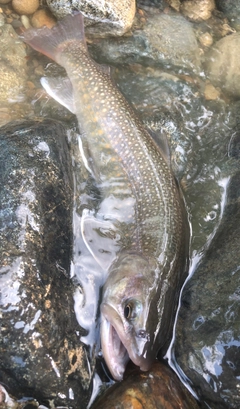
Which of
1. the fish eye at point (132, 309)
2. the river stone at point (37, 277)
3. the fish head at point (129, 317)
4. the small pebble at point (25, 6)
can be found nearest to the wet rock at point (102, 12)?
the small pebble at point (25, 6)

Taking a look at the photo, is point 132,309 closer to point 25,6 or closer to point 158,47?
point 158,47

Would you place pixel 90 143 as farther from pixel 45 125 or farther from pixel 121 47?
pixel 121 47

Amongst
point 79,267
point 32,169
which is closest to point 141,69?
point 32,169

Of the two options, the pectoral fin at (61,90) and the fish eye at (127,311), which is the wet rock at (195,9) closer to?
the pectoral fin at (61,90)

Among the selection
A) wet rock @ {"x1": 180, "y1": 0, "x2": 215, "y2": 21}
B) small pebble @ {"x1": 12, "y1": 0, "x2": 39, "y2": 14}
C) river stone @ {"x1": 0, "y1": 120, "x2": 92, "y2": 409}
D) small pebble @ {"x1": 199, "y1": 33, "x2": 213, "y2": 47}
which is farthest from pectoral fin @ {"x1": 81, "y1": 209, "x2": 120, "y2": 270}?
wet rock @ {"x1": 180, "y1": 0, "x2": 215, "y2": 21}

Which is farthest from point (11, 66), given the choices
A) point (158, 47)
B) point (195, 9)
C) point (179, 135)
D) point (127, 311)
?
point (127, 311)

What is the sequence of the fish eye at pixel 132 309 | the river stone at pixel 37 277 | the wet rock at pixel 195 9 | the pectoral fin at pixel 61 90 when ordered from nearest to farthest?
the river stone at pixel 37 277 < the fish eye at pixel 132 309 < the pectoral fin at pixel 61 90 < the wet rock at pixel 195 9
